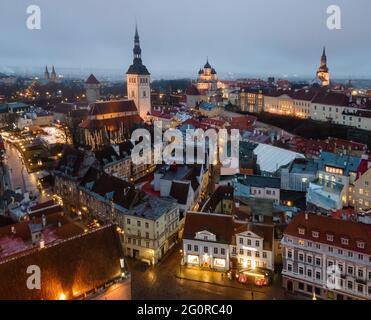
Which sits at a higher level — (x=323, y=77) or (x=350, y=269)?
(x=323, y=77)

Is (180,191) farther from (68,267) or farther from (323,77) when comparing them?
(323,77)

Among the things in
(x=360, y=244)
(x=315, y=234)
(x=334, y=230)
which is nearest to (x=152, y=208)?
(x=315, y=234)

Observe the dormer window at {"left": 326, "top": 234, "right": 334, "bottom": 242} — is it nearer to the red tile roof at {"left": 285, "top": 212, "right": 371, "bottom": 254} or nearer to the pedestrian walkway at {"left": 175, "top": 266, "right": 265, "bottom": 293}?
the red tile roof at {"left": 285, "top": 212, "right": 371, "bottom": 254}

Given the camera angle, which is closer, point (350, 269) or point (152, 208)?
point (350, 269)

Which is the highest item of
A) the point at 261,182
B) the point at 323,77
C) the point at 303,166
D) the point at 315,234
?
the point at 323,77


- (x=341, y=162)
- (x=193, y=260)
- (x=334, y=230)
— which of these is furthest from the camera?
(x=341, y=162)

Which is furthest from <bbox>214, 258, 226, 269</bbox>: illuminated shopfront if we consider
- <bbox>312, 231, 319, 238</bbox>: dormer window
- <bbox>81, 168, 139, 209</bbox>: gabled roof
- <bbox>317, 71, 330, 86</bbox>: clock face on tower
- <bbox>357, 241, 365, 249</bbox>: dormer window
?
<bbox>317, 71, 330, 86</bbox>: clock face on tower

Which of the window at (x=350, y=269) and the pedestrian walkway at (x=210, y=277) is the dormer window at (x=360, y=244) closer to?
the window at (x=350, y=269)
